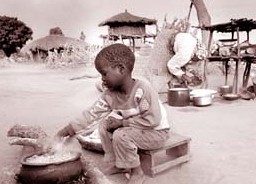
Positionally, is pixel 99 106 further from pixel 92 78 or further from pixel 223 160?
pixel 92 78

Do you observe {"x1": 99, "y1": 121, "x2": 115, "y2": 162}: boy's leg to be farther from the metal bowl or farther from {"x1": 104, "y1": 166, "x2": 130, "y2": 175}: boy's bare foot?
the metal bowl

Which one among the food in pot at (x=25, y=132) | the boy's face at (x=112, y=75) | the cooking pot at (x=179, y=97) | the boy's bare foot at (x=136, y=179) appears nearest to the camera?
the boy's face at (x=112, y=75)

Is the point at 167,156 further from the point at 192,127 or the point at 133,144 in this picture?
the point at 192,127

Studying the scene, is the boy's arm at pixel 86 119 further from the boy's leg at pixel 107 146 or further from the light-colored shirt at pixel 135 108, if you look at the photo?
the boy's leg at pixel 107 146

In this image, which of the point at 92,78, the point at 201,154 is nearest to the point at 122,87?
the point at 201,154

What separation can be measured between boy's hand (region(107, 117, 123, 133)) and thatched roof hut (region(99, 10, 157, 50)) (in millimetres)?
16028

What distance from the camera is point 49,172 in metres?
2.10

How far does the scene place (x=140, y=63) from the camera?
7941mm

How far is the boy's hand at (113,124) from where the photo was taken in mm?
2555

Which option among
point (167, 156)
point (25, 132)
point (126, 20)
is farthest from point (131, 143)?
point (126, 20)

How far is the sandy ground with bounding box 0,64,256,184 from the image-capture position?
2.72 m

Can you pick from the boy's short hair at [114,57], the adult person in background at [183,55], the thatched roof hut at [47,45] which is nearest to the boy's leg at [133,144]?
the boy's short hair at [114,57]

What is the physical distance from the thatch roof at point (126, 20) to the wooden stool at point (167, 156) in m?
15.7

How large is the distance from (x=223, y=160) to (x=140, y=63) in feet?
16.6
